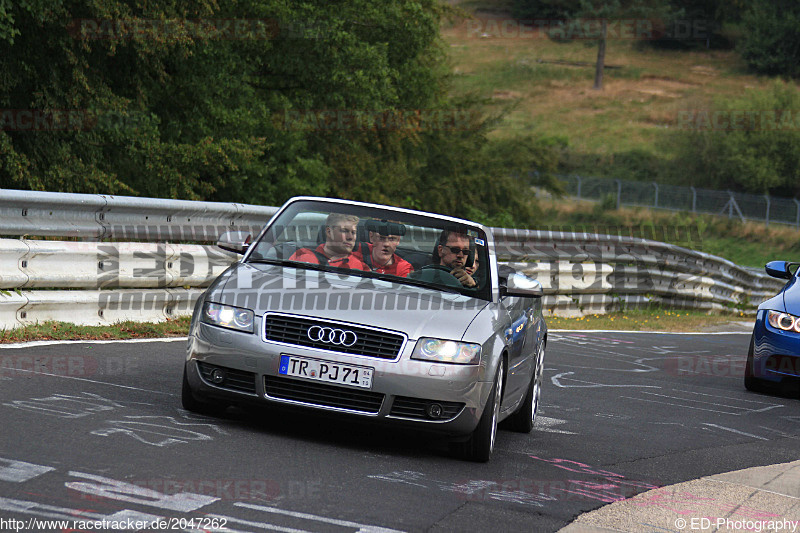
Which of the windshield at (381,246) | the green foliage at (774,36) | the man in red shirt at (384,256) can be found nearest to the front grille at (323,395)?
the windshield at (381,246)

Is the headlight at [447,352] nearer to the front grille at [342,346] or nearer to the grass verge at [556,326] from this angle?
the front grille at [342,346]

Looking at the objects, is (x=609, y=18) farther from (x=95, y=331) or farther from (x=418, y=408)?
(x=418, y=408)

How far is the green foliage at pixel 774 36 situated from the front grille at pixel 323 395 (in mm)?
110487

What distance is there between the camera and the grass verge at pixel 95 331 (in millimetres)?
9492

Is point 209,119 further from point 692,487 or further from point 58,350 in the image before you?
point 692,487

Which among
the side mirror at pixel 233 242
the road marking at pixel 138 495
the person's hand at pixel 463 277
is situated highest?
the side mirror at pixel 233 242

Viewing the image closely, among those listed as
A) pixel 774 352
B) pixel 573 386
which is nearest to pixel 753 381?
pixel 774 352

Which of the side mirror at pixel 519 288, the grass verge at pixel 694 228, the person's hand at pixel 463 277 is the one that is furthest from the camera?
the grass verge at pixel 694 228

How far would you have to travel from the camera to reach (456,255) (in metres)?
7.80

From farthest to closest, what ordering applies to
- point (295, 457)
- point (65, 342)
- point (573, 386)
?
point (573, 386)
point (65, 342)
point (295, 457)

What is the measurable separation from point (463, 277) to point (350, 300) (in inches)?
45.8

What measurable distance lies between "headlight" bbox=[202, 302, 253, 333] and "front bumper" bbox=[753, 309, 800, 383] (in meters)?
6.81

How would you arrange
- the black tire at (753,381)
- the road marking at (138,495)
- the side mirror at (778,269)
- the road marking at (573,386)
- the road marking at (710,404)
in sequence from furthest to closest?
the side mirror at (778,269)
the black tire at (753,381)
the road marking at (573,386)
the road marking at (710,404)
the road marking at (138,495)

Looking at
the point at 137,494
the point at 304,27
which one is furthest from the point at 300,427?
the point at 304,27
